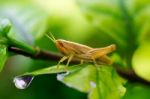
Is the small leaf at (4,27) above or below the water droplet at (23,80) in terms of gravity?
above

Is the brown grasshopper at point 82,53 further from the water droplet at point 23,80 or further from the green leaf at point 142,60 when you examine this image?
the green leaf at point 142,60

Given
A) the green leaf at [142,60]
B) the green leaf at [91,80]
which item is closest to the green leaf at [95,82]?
the green leaf at [91,80]

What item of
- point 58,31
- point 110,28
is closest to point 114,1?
point 110,28

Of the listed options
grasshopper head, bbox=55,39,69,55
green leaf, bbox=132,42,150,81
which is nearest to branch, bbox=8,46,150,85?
grasshopper head, bbox=55,39,69,55

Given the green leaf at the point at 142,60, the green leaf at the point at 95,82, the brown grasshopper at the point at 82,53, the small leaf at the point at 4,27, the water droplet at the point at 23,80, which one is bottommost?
the green leaf at the point at 142,60

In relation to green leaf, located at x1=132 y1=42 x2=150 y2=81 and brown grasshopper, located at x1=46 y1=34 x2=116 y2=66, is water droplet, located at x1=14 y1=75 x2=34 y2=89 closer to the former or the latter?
brown grasshopper, located at x1=46 y1=34 x2=116 y2=66

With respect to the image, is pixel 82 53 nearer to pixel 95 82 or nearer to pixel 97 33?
pixel 95 82

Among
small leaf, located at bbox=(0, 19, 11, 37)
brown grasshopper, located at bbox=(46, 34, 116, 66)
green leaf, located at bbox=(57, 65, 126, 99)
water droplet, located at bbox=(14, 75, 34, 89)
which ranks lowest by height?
water droplet, located at bbox=(14, 75, 34, 89)

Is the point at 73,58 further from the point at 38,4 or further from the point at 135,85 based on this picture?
the point at 38,4

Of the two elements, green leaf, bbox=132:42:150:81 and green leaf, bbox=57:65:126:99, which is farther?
green leaf, bbox=132:42:150:81

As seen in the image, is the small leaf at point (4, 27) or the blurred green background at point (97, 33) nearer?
the small leaf at point (4, 27)

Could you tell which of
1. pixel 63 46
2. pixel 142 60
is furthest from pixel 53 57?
pixel 142 60
